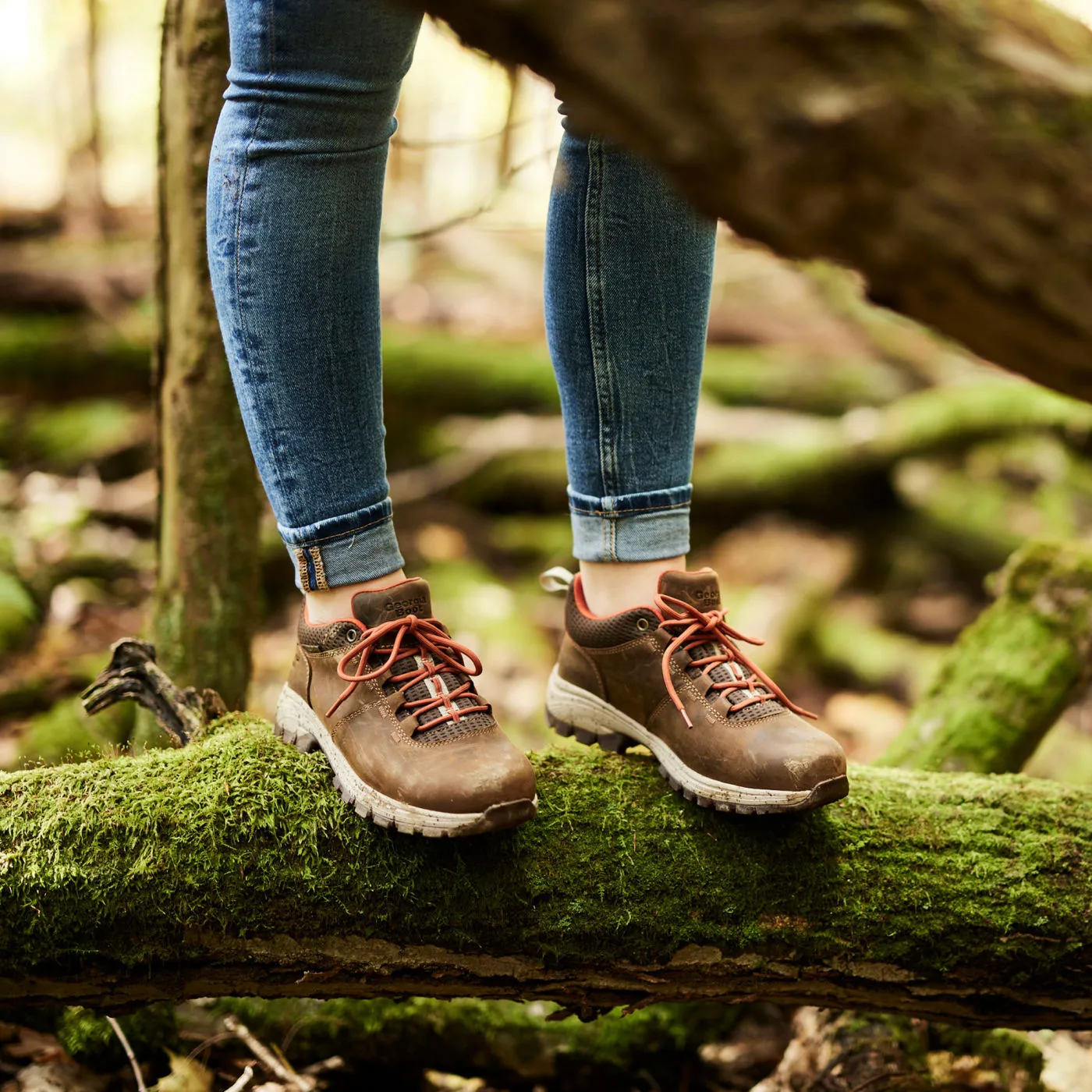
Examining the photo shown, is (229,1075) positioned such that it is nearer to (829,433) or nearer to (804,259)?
(804,259)

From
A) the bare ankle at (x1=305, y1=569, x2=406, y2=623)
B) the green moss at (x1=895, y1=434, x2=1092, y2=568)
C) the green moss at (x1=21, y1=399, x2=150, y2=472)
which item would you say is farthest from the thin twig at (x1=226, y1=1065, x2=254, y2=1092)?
the green moss at (x1=895, y1=434, x2=1092, y2=568)

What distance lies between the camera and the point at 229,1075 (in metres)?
1.88

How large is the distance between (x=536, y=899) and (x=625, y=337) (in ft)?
3.04

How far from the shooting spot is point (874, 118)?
2.30 feet

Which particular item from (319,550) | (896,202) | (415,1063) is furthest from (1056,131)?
(415,1063)

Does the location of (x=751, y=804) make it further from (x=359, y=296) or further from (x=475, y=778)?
(x=359, y=296)

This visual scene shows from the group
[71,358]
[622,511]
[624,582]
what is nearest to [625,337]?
[622,511]

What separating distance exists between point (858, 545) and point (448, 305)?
132 inches

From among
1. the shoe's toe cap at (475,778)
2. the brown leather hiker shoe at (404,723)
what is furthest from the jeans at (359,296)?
the shoe's toe cap at (475,778)

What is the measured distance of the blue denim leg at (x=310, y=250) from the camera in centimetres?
133

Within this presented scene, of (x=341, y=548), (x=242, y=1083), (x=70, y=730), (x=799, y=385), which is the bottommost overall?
→ (x=70, y=730)

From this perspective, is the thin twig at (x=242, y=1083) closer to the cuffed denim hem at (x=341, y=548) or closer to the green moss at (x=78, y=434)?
the cuffed denim hem at (x=341, y=548)

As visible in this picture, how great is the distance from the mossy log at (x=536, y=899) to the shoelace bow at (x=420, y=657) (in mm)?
194

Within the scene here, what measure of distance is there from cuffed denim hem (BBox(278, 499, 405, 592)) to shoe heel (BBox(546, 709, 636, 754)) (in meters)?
0.50
